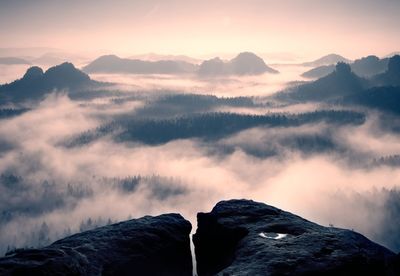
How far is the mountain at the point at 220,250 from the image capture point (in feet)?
56.7

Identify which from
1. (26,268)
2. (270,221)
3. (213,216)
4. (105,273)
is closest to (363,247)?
(270,221)

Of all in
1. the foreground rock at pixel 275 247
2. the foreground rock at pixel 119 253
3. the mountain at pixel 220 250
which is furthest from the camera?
the foreground rock at pixel 275 247

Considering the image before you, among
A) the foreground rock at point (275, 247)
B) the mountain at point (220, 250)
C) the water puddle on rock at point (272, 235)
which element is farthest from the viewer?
the water puddle on rock at point (272, 235)

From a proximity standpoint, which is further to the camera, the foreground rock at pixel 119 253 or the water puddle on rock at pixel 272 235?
the water puddle on rock at pixel 272 235

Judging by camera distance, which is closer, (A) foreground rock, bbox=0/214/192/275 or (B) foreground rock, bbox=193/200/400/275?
(A) foreground rock, bbox=0/214/192/275

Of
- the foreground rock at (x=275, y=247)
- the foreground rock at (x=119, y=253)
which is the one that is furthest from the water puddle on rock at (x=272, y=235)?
the foreground rock at (x=119, y=253)

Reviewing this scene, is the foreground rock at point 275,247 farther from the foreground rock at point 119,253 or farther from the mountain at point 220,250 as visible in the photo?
the foreground rock at point 119,253

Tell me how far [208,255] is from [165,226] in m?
3.79

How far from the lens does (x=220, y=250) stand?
2422 cm

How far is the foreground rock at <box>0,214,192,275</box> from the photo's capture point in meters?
16.8

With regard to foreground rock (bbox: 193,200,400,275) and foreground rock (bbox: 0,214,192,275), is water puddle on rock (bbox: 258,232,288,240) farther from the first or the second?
foreground rock (bbox: 0,214,192,275)

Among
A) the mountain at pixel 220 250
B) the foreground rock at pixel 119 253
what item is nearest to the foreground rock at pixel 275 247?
the mountain at pixel 220 250

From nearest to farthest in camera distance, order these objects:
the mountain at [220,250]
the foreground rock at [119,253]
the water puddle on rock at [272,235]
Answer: the foreground rock at [119,253]
the mountain at [220,250]
the water puddle on rock at [272,235]

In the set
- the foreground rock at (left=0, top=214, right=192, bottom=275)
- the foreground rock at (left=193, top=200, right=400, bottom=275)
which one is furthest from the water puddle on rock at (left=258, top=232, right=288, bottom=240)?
the foreground rock at (left=0, top=214, right=192, bottom=275)
